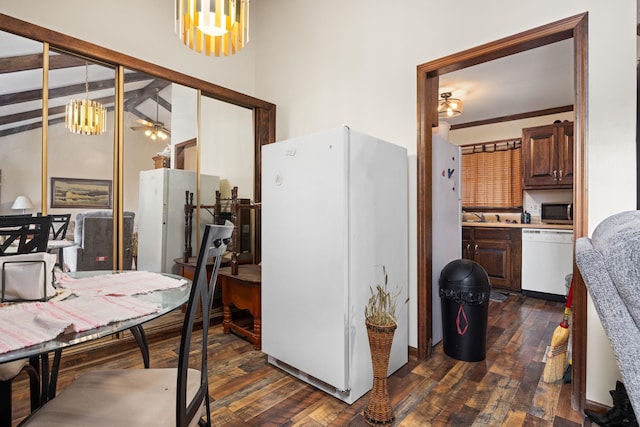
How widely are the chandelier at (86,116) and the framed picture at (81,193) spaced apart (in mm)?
350

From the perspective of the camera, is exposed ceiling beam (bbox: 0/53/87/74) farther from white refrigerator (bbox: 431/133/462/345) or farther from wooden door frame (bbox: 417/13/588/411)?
white refrigerator (bbox: 431/133/462/345)

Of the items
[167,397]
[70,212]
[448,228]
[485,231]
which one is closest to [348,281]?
[167,397]

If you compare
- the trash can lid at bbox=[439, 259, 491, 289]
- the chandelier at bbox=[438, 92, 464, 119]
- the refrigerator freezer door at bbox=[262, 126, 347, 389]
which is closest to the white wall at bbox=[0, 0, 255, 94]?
the refrigerator freezer door at bbox=[262, 126, 347, 389]

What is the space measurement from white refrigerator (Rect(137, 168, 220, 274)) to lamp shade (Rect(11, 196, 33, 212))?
2.15ft

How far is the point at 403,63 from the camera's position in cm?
245

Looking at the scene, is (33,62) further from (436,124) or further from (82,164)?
(436,124)

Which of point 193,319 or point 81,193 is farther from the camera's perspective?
point 81,193

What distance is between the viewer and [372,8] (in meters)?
A: 2.61

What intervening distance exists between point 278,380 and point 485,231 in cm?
358

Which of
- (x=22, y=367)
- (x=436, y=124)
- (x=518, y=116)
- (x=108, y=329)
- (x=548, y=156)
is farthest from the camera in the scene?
(x=518, y=116)

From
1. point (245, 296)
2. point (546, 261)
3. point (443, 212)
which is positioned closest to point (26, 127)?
point (245, 296)

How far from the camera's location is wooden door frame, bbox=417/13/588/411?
1728 millimetres

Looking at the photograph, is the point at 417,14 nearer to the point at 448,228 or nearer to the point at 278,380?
the point at 448,228

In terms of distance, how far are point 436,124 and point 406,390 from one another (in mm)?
1904
